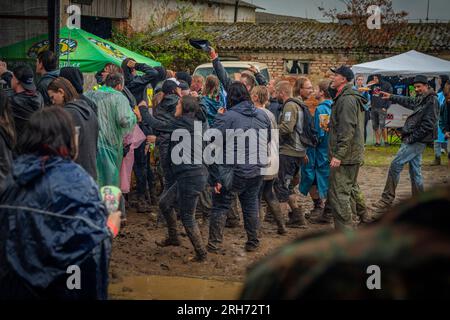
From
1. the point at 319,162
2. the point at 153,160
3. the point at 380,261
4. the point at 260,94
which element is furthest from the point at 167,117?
the point at 380,261

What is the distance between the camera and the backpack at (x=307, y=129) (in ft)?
31.8

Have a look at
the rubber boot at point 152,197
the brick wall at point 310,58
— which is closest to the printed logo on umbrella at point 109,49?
the rubber boot at point 152,197

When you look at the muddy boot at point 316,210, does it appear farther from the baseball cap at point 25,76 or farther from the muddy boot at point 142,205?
the baseball cap at point 25,76

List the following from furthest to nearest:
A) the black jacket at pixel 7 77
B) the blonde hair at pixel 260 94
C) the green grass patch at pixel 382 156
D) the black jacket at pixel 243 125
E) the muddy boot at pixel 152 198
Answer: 1. the green grass patch at pixel 382 156
2. the muddy boot at pixel 152 198
3. the black jacket at pixel 7 77
4. the blonde hair at pixel 260 94
5. the black jacket at pixel 243 125

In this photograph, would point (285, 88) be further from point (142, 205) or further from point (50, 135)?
point (50, 135)

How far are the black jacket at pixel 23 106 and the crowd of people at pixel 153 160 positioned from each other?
0.01m

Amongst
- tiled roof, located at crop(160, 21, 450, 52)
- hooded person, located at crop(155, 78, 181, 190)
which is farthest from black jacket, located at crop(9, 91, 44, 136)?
tiled roof, located at crop(160, 21, 450, 52)

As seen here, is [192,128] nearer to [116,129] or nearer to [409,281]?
[116,129]

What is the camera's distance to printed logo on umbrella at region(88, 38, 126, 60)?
530 inches

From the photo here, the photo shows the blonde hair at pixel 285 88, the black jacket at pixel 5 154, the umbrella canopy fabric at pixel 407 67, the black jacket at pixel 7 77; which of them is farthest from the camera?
the umbrella canopy fabric at pixel 407 67

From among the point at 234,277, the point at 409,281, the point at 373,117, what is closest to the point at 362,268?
the point at 409,281

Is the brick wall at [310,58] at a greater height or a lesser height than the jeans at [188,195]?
greater

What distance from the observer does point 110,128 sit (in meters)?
8.19

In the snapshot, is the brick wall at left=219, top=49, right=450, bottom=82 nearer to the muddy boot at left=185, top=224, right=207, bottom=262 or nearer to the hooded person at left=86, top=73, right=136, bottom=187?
the hooded person at left=86, top=73, right=136, bottom=187
